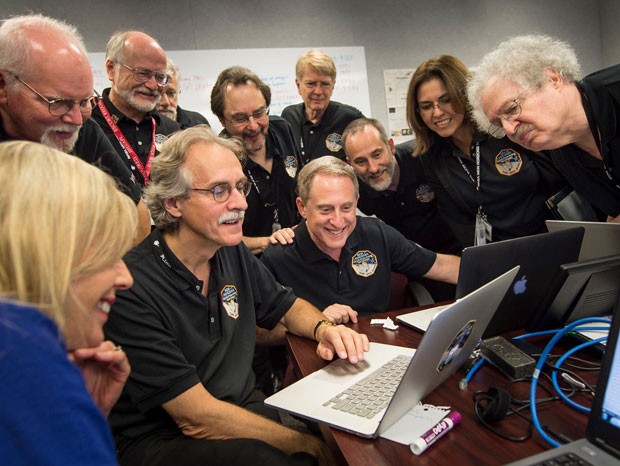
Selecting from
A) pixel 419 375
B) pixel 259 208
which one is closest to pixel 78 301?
pixel 419 375

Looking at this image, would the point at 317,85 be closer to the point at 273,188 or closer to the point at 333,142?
the point at 333,142

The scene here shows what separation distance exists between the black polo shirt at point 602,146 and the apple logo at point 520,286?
649 millimetres

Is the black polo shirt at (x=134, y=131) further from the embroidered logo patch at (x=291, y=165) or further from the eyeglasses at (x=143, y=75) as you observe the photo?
the embroidered logo patch at (x=291, y=165)

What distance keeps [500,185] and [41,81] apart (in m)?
1.99

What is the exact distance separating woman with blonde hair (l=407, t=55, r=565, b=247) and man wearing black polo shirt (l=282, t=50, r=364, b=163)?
2.77ft

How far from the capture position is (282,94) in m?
4.23

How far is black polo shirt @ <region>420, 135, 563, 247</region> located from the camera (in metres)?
2.14

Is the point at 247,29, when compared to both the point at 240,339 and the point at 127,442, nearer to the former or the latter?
the point at 240,339

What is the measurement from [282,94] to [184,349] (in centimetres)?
332

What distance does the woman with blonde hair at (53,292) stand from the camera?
0.46m

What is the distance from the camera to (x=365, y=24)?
4461 millimetres

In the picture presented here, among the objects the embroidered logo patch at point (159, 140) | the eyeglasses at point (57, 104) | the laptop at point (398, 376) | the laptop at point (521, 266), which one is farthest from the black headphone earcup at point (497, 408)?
the embroidered logo patch at point (159, 140)

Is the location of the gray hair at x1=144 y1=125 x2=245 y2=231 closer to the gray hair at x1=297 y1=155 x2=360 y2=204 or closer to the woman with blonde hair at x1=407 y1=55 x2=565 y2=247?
the gray hair at x1=297 y1=155 x2=360 y2=204

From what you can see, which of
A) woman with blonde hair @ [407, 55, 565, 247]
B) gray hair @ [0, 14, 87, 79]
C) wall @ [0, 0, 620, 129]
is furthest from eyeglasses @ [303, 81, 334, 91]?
gray hair @ [0, 14, 87, 79]
